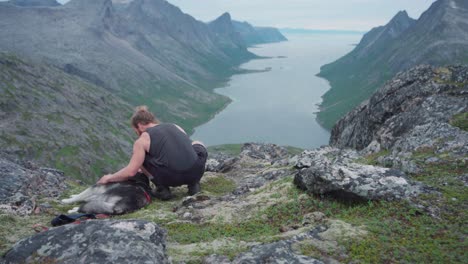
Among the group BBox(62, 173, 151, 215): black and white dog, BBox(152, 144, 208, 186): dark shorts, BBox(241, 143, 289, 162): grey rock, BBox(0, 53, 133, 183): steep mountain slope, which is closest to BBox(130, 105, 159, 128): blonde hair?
BBox(152, 144, 208, 186): dark shorts

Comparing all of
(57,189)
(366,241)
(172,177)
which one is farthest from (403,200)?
(57,189)

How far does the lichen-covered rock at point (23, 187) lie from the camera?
13.6 meters

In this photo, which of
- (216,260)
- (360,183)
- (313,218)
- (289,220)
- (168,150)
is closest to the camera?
(216,260)

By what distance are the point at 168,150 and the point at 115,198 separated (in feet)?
8.37

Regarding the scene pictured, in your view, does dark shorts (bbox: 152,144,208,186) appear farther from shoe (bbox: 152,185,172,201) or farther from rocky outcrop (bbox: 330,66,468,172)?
rocky outcrop (bbox: 330,66,468,172)

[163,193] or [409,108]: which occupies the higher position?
[409,108]

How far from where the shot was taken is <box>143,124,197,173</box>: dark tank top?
1408cm

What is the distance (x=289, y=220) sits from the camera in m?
11.9

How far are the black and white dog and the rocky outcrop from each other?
10738mm


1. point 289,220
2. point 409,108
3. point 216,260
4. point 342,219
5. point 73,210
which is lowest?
point 73,210

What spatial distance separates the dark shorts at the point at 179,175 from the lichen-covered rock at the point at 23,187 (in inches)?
183

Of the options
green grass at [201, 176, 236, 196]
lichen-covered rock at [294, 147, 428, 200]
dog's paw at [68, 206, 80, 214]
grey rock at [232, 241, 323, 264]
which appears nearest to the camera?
grey rock at [232, 241, 323, 264]

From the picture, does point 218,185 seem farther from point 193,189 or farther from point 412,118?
point 412,118

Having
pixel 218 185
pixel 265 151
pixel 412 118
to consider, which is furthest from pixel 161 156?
pixel 265 151
